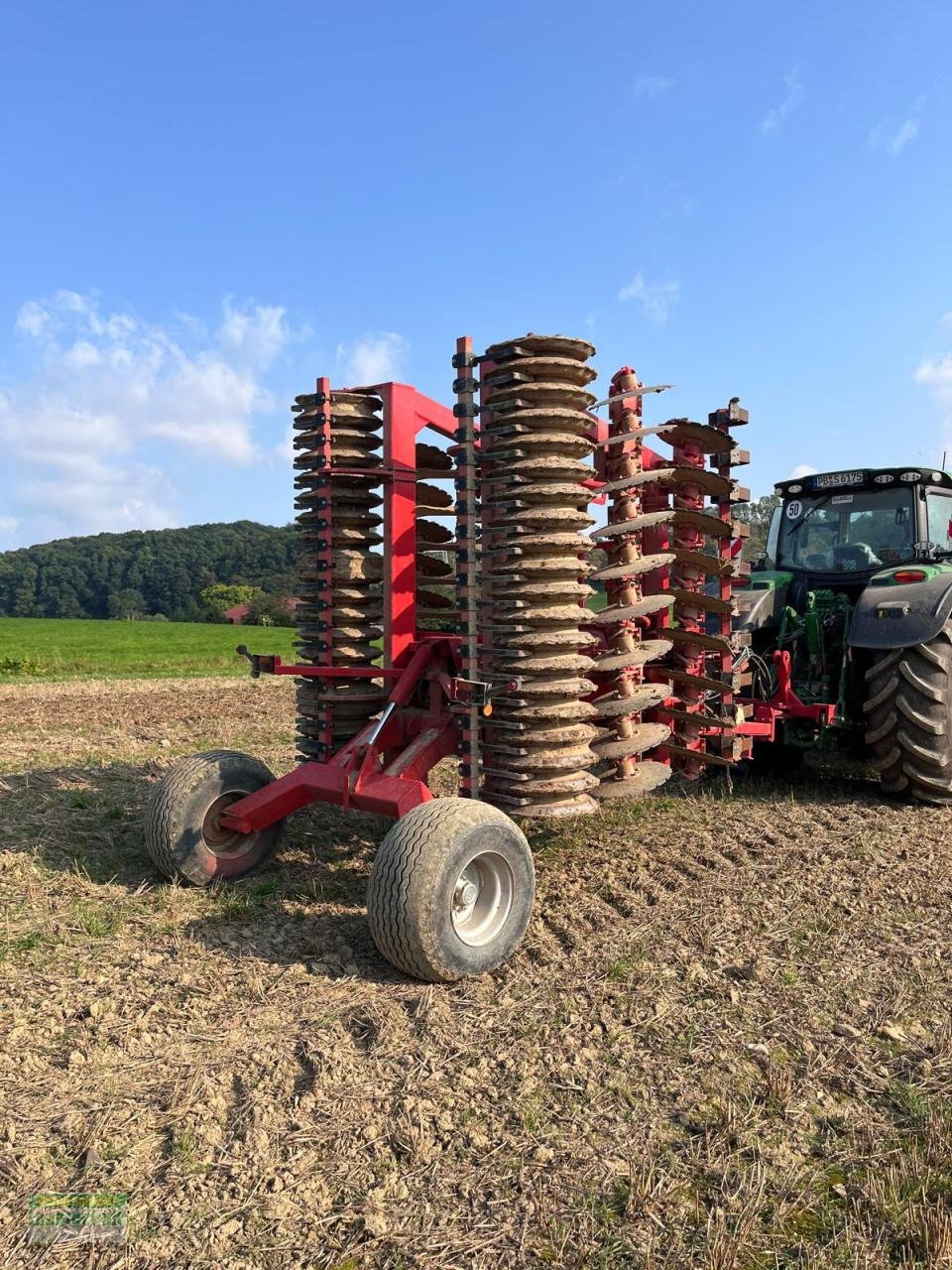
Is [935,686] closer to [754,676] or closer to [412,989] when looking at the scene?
[754,676]

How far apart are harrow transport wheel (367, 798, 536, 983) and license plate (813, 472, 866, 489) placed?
15.1ft

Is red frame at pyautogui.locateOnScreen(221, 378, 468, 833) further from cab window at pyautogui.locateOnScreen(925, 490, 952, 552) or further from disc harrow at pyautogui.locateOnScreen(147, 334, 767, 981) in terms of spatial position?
cab window at pyautogui.locateOnScreen(925, 490, 952, 552)

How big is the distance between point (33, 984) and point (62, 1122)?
100 centimetres

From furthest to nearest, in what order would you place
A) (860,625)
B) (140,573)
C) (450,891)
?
(140,573), (860,625), (450,891)

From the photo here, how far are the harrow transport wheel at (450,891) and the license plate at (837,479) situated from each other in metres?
4.60

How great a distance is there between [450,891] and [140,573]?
69685 millimetres

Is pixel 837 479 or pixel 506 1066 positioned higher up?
pixel 837 479

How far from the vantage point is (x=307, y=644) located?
16.5 feet

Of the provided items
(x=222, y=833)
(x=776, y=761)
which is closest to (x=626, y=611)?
(x=222, y=833)

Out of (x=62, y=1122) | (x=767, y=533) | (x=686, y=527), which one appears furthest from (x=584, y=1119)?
(x=767, y=533)

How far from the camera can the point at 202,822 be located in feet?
14.6

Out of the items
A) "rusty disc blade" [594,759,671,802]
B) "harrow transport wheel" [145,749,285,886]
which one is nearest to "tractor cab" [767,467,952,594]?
"rusty disc blade" [594,759,671,802]

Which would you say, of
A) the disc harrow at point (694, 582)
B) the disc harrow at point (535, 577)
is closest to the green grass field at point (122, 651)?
the disc harrow at point (535, 577)

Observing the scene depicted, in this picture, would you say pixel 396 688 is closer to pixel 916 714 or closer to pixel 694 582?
pixel 694 582
